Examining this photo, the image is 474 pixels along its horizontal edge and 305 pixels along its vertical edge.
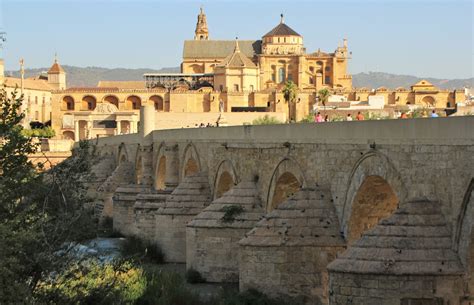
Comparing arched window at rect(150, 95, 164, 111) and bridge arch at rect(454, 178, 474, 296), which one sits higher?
arched window at rect(150, 95, 164, 111)

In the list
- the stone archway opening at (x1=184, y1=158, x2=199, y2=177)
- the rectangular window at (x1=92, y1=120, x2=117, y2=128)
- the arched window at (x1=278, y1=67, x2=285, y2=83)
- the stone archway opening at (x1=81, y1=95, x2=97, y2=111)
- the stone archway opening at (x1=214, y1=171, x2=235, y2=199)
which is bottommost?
the stone archway opening at (x1=214, y1=171, x2=235, y2=199)

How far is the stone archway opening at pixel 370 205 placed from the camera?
1603 centimetres

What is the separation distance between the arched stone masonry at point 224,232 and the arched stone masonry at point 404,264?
8.21 m

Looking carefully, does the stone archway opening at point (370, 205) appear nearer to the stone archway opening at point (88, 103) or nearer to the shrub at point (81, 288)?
the shrub at point (81, 288)

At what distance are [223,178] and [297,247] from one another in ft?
30.5

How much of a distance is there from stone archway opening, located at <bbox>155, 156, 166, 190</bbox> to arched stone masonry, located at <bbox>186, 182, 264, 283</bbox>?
13187 millimetres

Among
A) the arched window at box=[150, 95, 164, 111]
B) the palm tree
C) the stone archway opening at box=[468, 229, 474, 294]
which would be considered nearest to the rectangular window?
the arched window at box=[150, 95, 164, 111]

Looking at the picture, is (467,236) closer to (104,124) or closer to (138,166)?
(138,166)

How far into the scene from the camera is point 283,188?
2109cm

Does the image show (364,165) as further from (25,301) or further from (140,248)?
(140,248)

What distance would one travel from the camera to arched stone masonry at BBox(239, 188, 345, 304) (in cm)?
1728

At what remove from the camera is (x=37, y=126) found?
339 ft

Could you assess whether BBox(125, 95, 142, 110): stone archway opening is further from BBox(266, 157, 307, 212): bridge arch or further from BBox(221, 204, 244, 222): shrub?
BBox(266, 157, 307, 212): bridge arch

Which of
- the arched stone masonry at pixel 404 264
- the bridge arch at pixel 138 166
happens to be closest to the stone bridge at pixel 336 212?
the arched stone masonry at pixel 404 264
